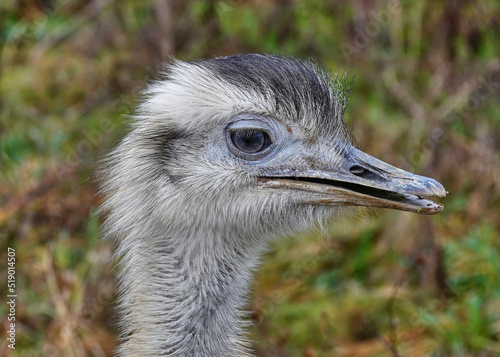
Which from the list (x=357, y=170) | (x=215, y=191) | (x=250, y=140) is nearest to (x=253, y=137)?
(x=250, y=140)

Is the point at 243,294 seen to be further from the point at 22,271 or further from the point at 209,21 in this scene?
the point at 209,21

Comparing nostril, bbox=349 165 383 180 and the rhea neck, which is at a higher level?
nostril, bbox=349 165 383 180

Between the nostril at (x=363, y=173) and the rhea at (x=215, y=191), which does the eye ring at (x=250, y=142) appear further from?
the nostril at (x=363, y=173)

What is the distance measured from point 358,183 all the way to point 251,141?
14.2 inches

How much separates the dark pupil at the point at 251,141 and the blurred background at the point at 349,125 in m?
0.68

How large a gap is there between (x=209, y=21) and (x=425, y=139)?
5.07ft

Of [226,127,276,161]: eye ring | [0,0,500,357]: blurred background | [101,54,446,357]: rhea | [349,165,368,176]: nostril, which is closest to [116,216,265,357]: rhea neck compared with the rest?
[101,54,446,357]: rhea

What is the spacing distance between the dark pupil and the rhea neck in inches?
11.0

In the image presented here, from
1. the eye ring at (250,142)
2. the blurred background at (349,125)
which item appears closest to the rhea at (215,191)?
the eye ring at (250,142)

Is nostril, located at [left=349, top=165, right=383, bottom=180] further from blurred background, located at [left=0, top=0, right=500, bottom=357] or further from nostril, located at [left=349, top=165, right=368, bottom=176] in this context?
blurred background, located at [left=0, top=0, right=500, bottom=357]

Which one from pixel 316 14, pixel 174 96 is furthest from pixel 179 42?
pixel 174 96

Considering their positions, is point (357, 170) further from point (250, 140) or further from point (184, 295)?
point (184, 295)

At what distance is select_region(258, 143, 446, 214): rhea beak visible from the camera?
2.45m

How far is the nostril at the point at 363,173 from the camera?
2.54 m
